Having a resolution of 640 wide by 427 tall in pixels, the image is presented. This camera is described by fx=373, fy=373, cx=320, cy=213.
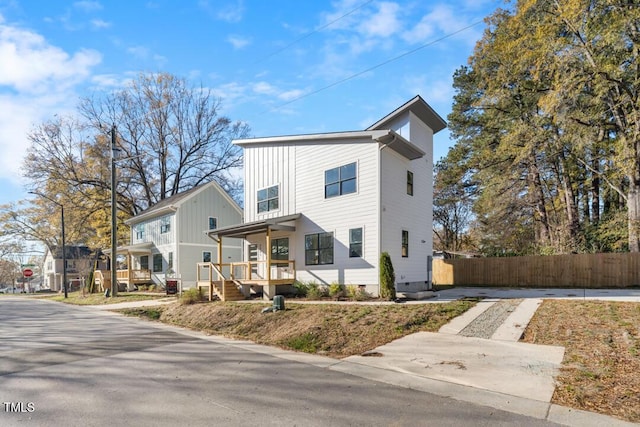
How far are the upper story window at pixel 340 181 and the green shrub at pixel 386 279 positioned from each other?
2992 millimetres

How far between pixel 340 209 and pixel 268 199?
440 centimetres

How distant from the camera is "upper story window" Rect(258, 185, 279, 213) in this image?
1719 centimetres

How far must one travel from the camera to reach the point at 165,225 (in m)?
25.9

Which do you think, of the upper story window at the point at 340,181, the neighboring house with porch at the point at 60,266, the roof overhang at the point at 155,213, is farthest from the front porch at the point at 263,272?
the neighboring house with porch at the point at 60,266

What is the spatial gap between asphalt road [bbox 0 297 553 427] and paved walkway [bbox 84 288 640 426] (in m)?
0.32

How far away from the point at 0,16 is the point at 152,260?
19.7 meters

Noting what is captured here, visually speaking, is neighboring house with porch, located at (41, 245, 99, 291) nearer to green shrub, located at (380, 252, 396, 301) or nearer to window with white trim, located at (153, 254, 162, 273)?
window with white trim, located at (153, 254, 162, 273)

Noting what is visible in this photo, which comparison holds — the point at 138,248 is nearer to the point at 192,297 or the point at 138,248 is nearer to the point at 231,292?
the point at 192,297

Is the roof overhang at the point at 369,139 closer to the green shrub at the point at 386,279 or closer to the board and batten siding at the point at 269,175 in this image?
the board and batten siding at the point at 269,175

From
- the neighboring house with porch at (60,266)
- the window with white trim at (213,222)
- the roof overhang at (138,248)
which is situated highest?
the window with white trim at (213,222)

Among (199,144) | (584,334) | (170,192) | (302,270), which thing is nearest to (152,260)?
(170,192)

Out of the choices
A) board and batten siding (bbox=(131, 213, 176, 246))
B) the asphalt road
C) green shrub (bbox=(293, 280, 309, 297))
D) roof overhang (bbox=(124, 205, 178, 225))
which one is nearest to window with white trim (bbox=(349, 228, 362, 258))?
green shrub (bbox=(293, 280, 309, 297))

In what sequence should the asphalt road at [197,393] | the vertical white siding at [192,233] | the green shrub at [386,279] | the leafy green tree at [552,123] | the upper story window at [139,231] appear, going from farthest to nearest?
the upper story window at [139,231], the vertical white siding at [192,233], the leafy green tree at [552,123], the green shrub at [386,279], the asphalt road at [197,393]

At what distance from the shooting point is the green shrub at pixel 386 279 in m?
12.4
